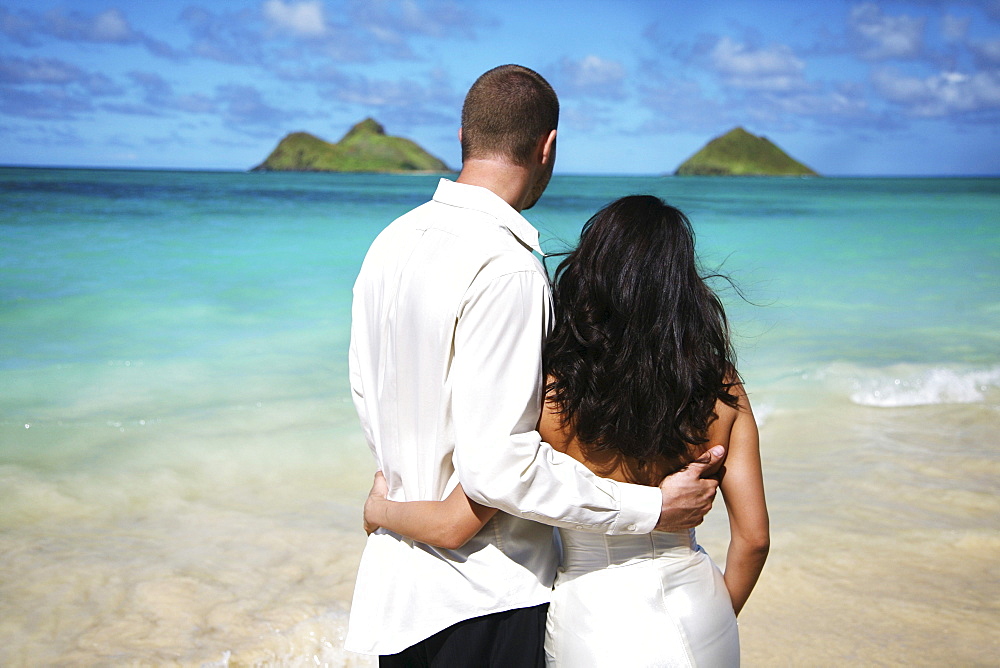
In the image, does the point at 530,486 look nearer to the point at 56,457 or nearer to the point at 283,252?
the point at 56,457

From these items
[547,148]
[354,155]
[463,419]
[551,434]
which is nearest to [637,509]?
[551,434]

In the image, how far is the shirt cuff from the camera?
1.71 metres

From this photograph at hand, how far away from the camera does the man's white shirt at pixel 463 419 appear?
154 centimetres

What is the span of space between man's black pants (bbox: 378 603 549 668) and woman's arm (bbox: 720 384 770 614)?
19.4 inches

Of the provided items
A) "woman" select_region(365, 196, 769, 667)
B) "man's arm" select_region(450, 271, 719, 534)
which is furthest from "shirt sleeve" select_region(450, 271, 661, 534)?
"woman" select_region(365, 196, 769, 667)

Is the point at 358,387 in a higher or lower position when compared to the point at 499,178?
lower

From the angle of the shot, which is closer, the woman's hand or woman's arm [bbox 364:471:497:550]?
woman's arm [bbox 364:471:497:550]

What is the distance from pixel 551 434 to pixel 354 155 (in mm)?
77413

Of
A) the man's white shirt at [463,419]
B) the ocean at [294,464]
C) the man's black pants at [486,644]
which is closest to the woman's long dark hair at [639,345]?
the man's white shirt at [463,419]

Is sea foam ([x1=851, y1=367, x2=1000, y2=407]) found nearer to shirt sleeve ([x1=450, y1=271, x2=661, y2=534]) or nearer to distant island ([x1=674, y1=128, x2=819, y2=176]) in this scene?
shirt sleeve ([x1=450, y1=271, x2=661, y2=534])

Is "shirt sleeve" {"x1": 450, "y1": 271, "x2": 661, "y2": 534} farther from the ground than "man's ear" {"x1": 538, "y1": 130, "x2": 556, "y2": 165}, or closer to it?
closer to it

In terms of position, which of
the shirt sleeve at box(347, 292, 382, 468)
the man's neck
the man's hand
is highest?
the man's neck

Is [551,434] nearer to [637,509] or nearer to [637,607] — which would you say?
[637,509]

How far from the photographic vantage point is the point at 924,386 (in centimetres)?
714
